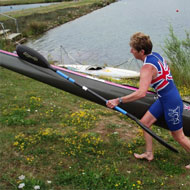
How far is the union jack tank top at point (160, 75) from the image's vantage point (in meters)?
3.73

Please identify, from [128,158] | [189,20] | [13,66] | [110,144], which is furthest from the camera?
[189,20]

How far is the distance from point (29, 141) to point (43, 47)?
2253cm

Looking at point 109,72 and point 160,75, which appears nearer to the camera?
point 160,75

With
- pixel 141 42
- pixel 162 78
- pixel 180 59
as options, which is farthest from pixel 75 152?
pixel 180 59

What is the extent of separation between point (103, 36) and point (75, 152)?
86.0ft

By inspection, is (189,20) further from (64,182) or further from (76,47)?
(64,182)

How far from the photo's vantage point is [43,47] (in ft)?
86.0

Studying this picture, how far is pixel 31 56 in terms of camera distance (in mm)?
5797

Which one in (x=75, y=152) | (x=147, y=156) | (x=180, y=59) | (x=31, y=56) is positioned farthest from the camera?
(x=180, y=59)

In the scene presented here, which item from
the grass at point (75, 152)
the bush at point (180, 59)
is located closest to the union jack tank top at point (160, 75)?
the grass at point (75, 152)

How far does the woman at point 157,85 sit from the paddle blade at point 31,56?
225cm

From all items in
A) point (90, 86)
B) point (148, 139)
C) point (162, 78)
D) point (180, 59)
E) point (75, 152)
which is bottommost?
point (180, 59)

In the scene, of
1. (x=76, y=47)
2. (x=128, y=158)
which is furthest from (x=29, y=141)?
(x=76, y=47)

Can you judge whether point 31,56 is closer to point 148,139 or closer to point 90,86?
point 90,86
